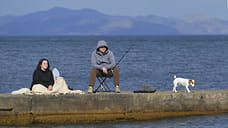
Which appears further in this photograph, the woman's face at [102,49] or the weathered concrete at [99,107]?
the woman's face at [102,49]

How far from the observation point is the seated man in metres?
13.2

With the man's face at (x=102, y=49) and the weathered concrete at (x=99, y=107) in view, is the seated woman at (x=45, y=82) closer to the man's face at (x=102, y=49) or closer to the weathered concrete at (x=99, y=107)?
the weathered concrete at (x=99, y=107)

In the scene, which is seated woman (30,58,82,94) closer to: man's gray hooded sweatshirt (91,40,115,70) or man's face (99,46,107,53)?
man's gray hooded sweatshirt (91,40,115,70)

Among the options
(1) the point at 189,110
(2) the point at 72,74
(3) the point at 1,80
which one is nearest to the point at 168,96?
(1) the point at 189,110

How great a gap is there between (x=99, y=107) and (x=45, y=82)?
153 cm

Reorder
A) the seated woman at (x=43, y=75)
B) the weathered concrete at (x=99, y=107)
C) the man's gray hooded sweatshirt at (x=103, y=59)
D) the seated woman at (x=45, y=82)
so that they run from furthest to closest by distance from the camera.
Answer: the man's gray hooded sweatshirt at (x=103, y=59) < the seated woman at (x=43, y=75) < the seated woman at (x=45, y=82) < the weathered concrete at (x=99, y=107)

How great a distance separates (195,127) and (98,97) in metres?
2.61

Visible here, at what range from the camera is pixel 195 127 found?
1339 centimetres

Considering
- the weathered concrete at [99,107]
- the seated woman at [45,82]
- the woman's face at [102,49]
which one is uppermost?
the woman's face at [102,49]

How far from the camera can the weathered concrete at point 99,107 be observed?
12.8 meters

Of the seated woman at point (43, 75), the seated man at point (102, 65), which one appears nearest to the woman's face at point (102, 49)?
the seated man at point (102, 65)

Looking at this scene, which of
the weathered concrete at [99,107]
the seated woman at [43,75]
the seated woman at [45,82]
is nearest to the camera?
the weathered concrete at [99,107]

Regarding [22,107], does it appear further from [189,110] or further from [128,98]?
[189,110]

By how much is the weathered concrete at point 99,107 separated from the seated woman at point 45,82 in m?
0.27
